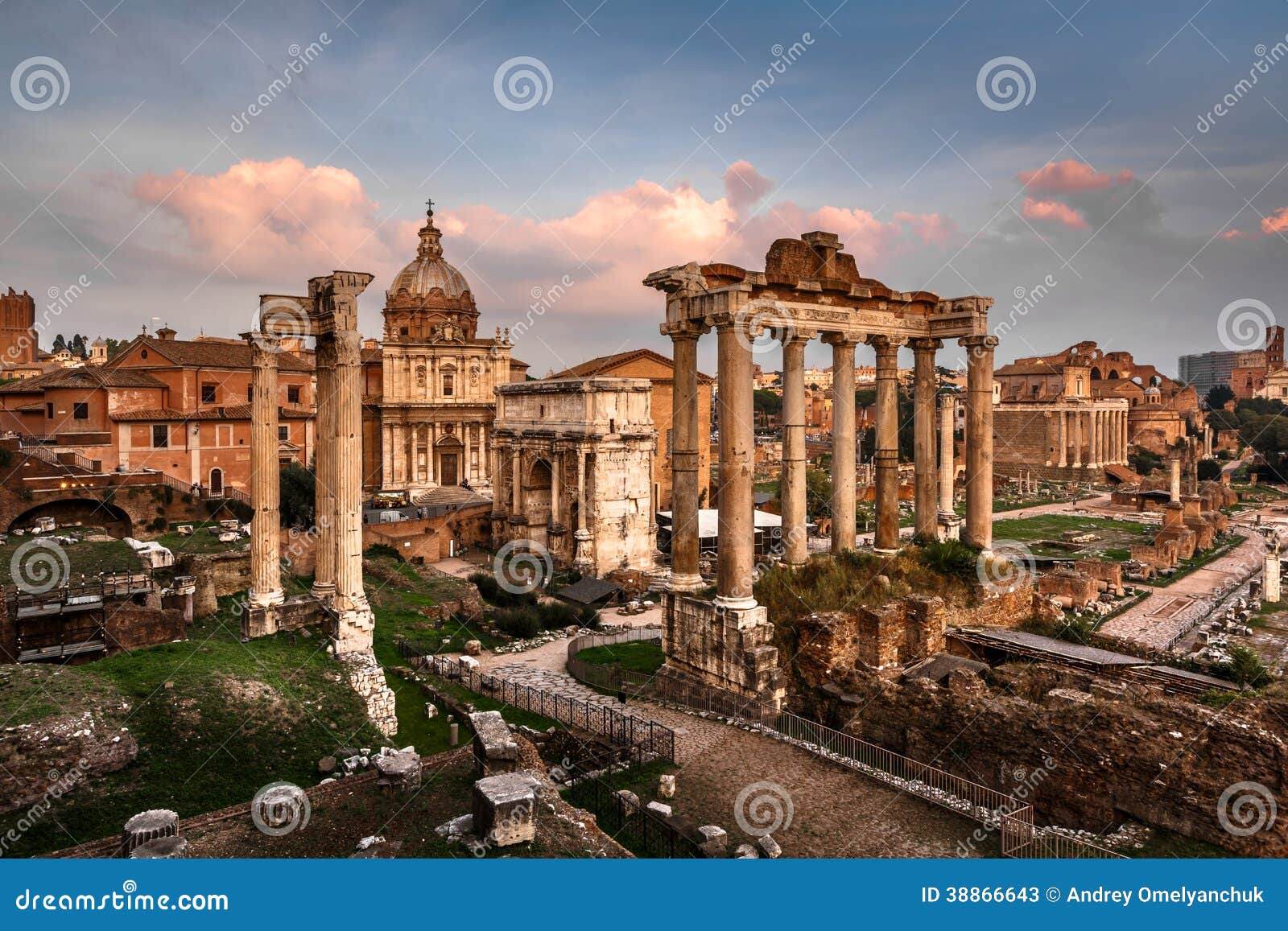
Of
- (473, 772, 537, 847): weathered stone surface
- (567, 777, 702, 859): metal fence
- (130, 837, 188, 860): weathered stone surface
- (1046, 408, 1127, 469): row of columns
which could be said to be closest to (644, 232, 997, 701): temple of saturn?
(567, 777, 702, 859): metal fence

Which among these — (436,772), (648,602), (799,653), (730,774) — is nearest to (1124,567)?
(648,602)

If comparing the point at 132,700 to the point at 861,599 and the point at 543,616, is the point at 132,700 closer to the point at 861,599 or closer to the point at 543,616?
the point at 861,599

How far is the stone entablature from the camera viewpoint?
32250mm

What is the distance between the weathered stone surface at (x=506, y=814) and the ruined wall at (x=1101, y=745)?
6.63 m

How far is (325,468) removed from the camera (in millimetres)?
14672

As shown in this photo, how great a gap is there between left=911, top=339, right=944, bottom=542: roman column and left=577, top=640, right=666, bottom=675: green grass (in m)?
6.61

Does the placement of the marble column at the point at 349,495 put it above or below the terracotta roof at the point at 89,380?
below

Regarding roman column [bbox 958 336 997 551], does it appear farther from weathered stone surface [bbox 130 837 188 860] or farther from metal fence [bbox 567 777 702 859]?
weathered stone surface [bbox 130 837 188 860]

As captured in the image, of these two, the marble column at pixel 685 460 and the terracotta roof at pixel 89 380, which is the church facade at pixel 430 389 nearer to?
the terracotta roof at pixel 89 380

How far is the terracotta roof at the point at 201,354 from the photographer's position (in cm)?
3865

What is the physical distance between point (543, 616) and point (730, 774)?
1457cm

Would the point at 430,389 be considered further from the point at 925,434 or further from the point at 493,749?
the point at 493,749

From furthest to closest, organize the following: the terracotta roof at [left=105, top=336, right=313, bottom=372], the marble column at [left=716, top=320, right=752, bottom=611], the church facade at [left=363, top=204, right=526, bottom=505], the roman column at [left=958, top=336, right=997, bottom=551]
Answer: the church facade at [left=363, top=204, right=526, bottom=505], the terracotta roof at [left=105, top=336, right=313, bottom=372], the roman column at [left=958, top=336, right=997, bottom=551], the marble column at [left=716, top=320, right=752, bottom=611]

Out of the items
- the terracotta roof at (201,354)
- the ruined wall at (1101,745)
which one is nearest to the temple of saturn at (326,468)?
the ruined wall at (1101,745)
